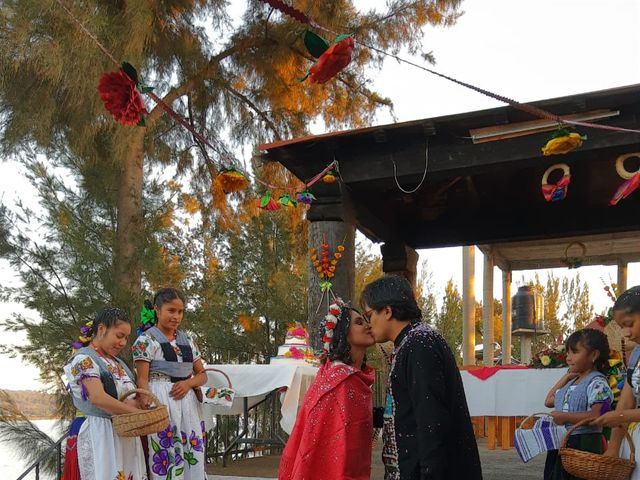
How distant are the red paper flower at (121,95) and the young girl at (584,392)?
3.04 meters

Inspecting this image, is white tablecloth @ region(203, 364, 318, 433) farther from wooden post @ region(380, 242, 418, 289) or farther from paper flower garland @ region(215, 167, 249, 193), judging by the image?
wooden post @ region(380, 242, 418, 289)

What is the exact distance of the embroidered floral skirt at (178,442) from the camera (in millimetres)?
4578

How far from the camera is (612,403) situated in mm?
4250

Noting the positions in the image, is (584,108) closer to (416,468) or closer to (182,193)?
(416,468)

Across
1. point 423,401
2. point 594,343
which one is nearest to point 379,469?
point 594,343

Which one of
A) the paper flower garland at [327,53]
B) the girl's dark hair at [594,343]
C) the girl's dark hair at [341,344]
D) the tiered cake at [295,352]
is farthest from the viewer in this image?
the tiered cake at [295,352]

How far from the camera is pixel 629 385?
3500mm

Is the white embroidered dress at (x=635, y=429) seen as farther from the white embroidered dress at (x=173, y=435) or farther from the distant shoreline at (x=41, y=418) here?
the distant shoreline at (x=41, y=418)

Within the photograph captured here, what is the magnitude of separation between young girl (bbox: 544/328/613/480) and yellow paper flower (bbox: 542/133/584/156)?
1.43m

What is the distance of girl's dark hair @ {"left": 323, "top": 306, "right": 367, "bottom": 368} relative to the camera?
3199 millimetres

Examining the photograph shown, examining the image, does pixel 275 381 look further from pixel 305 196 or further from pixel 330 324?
pixel 330 324

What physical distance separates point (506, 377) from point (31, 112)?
587 centimetres

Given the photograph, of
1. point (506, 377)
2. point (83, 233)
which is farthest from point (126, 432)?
point (506, 377)

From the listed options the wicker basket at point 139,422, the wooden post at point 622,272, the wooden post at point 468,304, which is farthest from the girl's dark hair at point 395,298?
the wooden post at point 622,272
